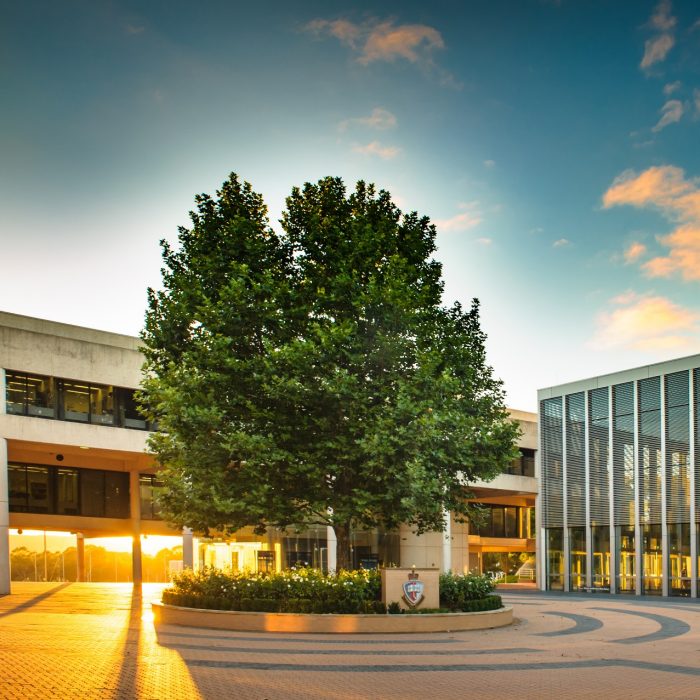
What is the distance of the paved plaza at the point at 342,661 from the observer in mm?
13305

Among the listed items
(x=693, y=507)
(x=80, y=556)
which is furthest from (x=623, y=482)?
(x=80, y=556)

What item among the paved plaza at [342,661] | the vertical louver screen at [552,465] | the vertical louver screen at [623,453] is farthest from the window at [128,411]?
the vertical louver screen at [623,453]

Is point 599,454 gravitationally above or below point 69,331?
below

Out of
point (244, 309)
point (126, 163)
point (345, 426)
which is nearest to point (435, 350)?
Result: point (345, 426)

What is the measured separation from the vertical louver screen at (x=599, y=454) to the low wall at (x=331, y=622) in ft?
68.6

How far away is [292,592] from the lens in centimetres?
2350

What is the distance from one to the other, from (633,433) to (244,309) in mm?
23961

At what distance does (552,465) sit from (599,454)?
332cm

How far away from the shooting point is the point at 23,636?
774 inches

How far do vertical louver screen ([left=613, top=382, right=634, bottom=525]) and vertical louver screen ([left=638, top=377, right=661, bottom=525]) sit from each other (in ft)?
1.90

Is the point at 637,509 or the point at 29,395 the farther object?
the point at 637,509

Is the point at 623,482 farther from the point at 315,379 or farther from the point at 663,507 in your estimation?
the point at 315,379

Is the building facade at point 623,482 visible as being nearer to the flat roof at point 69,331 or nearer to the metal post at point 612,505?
the metal post at point 612,505

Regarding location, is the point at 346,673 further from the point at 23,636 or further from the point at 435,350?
the point at 435,350
